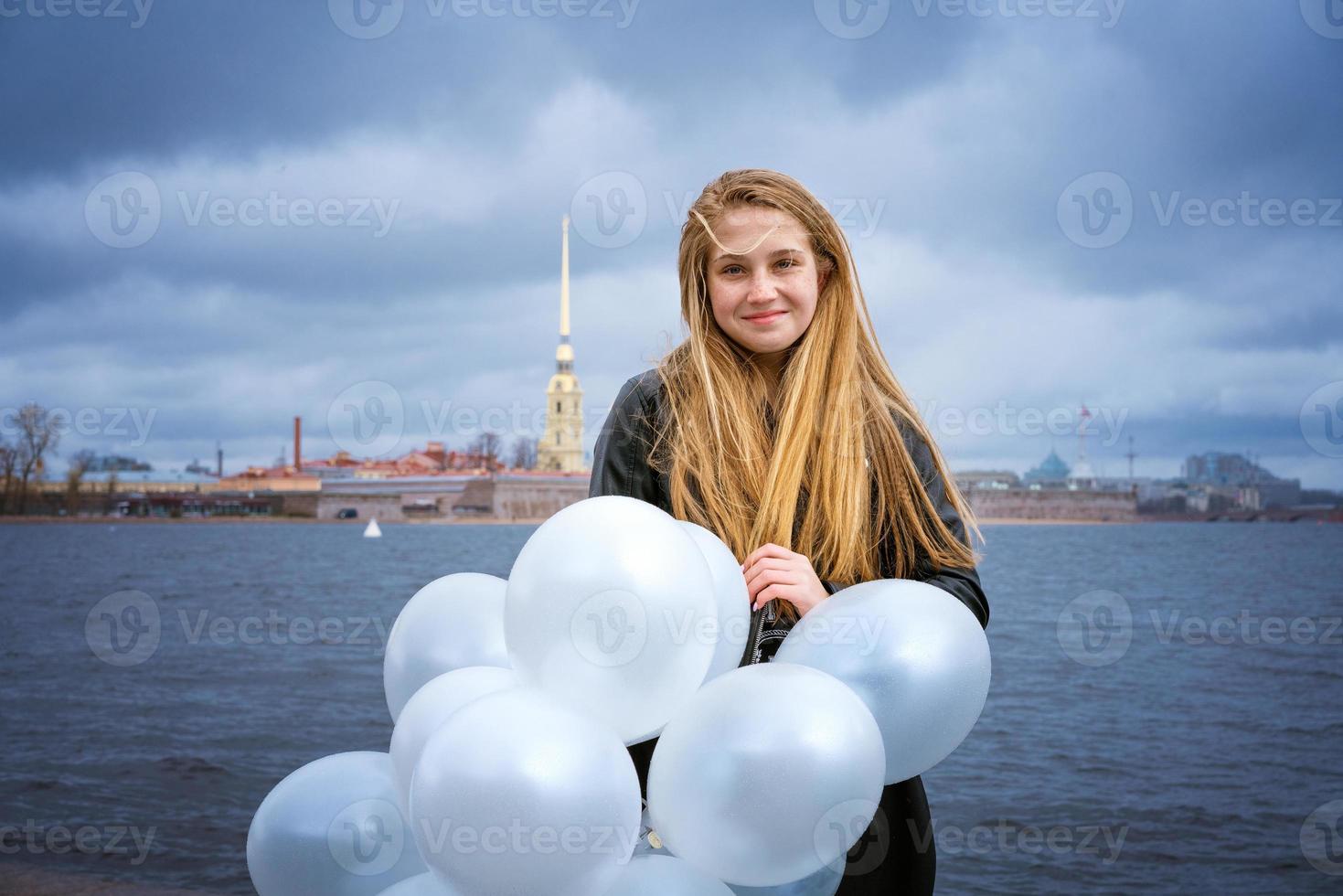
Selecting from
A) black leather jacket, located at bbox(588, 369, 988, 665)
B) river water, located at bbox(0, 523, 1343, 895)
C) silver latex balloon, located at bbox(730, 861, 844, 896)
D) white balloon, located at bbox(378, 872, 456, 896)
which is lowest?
river water, located at bbox(0, 523, 1343, 895)

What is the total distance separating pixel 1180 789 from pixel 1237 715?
4.94 metres

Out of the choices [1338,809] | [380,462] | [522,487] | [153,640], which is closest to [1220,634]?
[1338,809]

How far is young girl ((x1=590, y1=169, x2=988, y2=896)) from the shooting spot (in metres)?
1.97

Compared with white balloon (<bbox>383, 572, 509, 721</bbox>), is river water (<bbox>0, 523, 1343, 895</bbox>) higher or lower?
lower

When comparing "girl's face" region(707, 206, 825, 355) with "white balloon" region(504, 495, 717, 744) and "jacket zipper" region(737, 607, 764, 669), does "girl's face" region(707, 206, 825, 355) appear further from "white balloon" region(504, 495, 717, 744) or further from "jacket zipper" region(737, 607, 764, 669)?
"white balloon" region(504, 495, 717, 744)

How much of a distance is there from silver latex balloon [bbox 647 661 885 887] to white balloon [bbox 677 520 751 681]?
0.14m

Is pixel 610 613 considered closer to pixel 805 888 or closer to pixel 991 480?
pixel 805 888

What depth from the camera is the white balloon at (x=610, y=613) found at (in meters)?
1.45

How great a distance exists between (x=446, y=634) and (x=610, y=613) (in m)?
0.53

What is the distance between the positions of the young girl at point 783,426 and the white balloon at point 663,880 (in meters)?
0.45

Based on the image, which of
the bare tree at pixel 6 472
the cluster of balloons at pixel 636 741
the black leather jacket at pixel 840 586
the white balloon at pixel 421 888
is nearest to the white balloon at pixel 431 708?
the cluster of balloons at pixel 636 741

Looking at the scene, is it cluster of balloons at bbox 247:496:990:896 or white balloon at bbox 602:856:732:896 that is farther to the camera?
white balloon at bbox 602:856:732:896

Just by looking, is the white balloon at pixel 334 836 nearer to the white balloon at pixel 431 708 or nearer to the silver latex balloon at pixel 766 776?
the white balloon at pixel 431 708

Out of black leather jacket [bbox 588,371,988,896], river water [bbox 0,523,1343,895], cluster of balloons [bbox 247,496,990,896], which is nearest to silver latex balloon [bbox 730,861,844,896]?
cluster of balloons [bbox 247,496,990,896]
